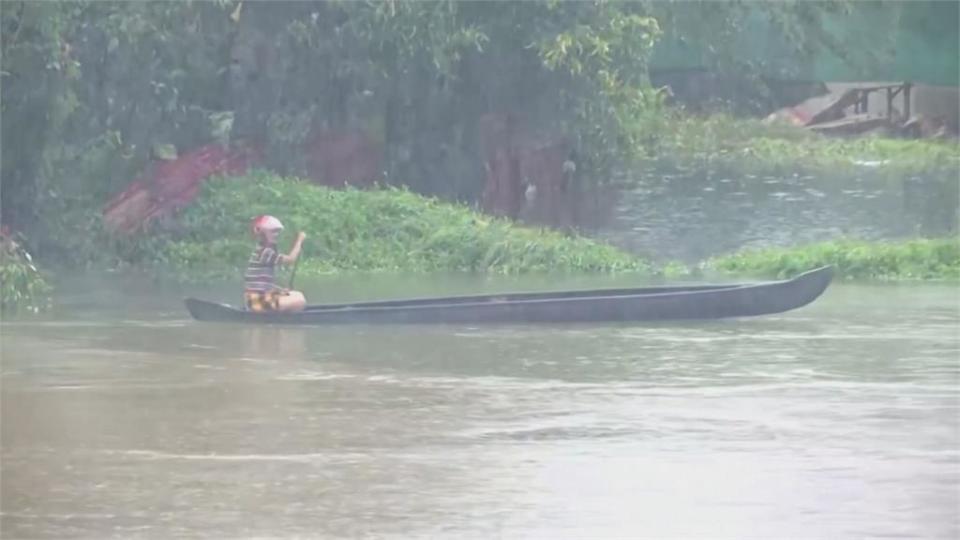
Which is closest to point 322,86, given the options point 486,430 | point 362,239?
point 362,239

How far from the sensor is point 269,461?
12.2 meters

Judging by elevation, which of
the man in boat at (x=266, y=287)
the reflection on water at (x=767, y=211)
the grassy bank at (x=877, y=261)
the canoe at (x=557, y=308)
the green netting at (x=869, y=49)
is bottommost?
the reflection on water at (x=767, y=211)

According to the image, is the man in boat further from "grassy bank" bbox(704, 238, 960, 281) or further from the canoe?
"grassy bank" bbox(704, 238, 960, 281)

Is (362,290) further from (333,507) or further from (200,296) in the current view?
(333,507)

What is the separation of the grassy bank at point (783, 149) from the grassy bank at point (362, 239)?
1460 centimetres

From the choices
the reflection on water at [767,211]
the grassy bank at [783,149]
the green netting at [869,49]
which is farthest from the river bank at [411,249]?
the green netting at [869,49]

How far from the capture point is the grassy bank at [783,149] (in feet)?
140

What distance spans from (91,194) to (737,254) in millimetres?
8731

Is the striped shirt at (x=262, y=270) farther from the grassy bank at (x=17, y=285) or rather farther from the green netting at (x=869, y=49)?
the green netting at (x=869, y=49)

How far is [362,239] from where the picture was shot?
1046 inches

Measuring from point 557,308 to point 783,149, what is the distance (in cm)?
2774

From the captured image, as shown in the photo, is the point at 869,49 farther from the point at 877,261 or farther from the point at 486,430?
the point at 486,430

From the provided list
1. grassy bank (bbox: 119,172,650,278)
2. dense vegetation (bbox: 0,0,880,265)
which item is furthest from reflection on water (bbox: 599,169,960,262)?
grassy bank (bbox: 119,172,650,278)

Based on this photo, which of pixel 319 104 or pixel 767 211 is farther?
pixel 767 211
